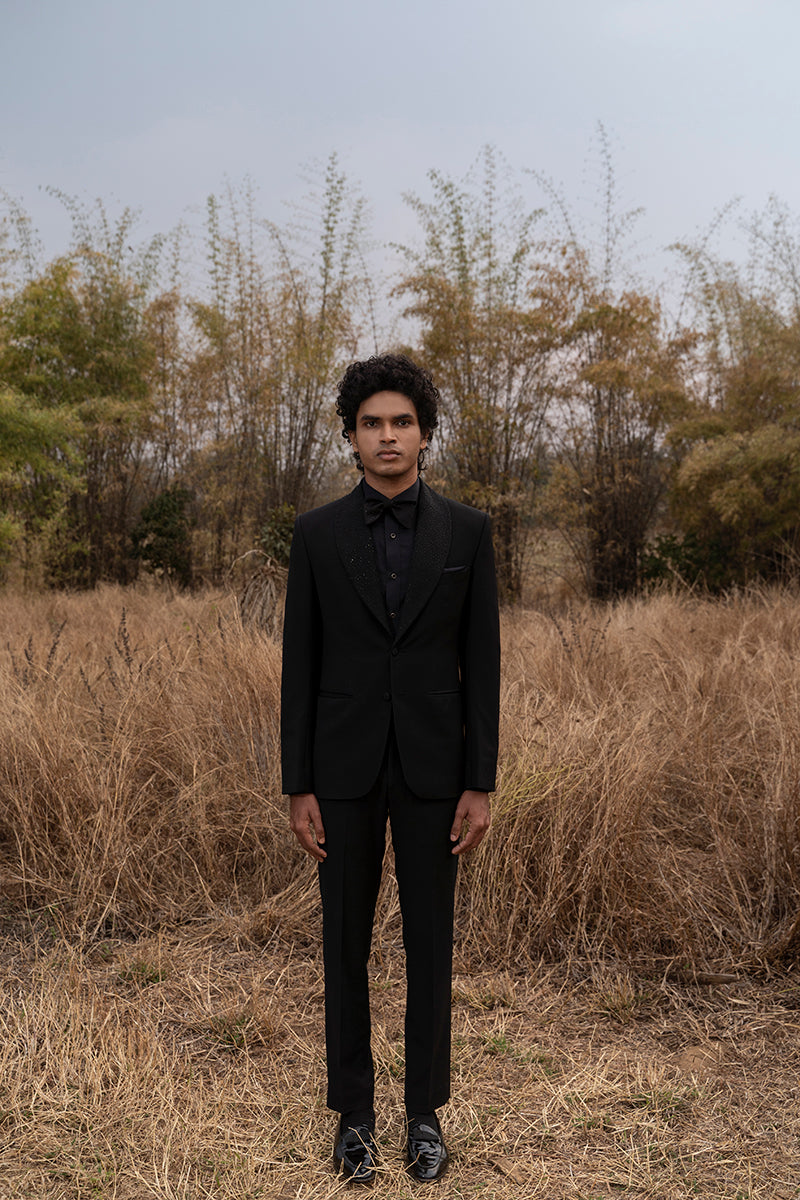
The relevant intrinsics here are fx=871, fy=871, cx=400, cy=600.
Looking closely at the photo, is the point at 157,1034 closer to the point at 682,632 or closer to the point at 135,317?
the point at 682,632

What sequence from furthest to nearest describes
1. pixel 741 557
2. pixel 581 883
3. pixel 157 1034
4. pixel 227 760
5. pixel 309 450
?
1. pixel 309 450
2. pixel 741 557
3. pixel 227 760
4. pixel 581 883
5. pixel 157 1034

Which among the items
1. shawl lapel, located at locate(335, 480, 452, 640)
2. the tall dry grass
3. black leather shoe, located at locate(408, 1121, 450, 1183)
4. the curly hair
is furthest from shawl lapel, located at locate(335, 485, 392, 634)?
the tall dry grass

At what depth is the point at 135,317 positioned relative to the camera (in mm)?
10422

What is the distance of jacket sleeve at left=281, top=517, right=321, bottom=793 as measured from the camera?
1.64 m

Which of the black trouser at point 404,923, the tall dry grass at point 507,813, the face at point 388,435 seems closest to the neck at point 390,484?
the face at point 388,435

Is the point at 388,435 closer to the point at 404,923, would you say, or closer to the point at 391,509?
the point at 391,509

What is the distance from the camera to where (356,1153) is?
5.70 feet

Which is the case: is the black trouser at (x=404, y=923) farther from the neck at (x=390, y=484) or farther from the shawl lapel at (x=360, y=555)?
the neck at (x=390, y=484)

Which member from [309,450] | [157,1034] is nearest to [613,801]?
[157,1034]

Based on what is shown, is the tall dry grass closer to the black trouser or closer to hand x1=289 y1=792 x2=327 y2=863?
the black trouser

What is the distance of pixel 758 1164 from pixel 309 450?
898cm

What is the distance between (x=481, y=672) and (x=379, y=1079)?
43.6 inches

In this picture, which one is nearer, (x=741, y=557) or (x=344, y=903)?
(x=344, y=903)

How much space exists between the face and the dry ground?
140cm
